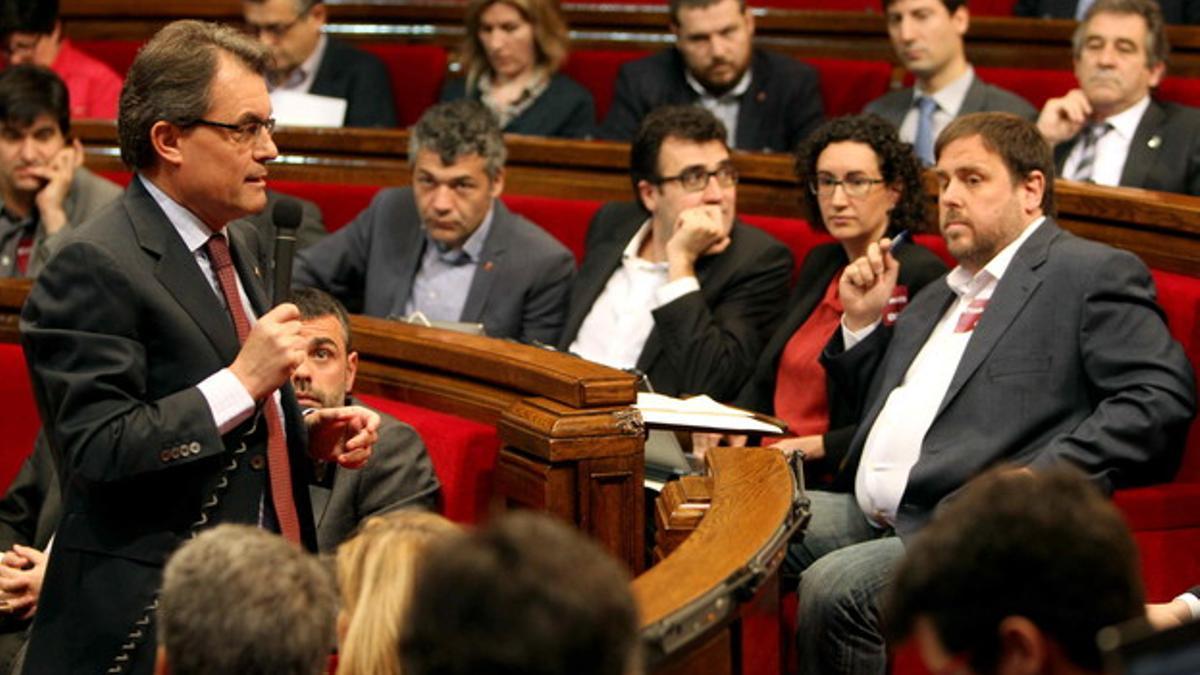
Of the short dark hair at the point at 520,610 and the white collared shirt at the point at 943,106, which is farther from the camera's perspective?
the white collared shirt at the point at 943,106

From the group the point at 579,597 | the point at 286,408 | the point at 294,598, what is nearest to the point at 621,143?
the point at 286,408

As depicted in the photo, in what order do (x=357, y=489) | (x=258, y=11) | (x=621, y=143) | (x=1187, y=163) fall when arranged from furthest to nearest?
(x=258, y=11) → (x=621, y=143) → (x=1187, y=163) → (x=357, y=489)

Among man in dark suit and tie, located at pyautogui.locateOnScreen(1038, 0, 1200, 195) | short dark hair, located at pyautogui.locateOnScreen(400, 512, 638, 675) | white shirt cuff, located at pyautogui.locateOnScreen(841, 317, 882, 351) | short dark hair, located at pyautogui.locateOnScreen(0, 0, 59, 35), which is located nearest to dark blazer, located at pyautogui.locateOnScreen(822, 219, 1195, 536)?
white shirt cuff, located at pyautogui.locateOnScreen(841, 317, 882, 351)

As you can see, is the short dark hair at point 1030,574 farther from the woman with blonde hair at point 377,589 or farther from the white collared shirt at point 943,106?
the white collared shirt at point 943,106

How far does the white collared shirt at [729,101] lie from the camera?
Result: 107 inches

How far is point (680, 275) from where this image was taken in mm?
2129

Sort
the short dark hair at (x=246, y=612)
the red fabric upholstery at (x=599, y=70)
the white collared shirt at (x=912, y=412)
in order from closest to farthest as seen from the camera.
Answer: the short dark hair at (x=246, y=612), the white collared shirt at (x=912, y=412), the red fabric upholstery at (x=599, y=70)

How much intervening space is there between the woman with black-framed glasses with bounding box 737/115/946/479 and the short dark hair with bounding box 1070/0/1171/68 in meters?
0.46

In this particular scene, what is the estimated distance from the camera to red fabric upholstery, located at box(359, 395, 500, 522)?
1.71 m

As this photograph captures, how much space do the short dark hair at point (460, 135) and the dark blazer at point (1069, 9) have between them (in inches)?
43.0

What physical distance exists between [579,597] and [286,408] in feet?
2.30

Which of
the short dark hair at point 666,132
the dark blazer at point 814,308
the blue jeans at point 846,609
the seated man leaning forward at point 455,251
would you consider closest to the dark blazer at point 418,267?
the seated man leaning forward at point 455,251

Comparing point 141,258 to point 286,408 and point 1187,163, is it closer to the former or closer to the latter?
point 286,408

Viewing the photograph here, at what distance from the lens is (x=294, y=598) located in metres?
0.92
